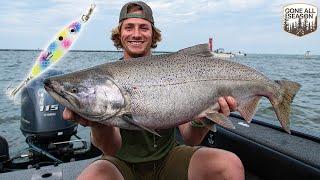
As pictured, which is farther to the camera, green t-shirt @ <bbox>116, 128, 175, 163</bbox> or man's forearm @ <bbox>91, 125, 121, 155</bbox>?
green t-shirt @ <bbox>116, 128, 175, 163</bbox>

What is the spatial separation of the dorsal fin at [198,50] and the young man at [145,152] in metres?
0.48

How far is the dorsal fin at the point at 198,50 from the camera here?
3101 millimetres

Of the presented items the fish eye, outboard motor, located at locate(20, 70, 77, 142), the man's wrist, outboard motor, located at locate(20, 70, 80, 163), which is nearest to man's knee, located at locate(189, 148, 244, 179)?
the man's wrist

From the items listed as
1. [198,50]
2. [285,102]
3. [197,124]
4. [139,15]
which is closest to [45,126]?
[139,15]

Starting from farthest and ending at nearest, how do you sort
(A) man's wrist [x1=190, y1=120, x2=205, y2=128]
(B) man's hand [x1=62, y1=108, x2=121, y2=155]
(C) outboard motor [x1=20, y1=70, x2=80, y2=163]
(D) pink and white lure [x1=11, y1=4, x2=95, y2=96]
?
(D) pink and white lure [x1=11, y1=4, x2=95, y2=96] → (C) outboard motor [x1=20, y1=70, x2=80, y2=163] → (A) man's wrist [x1=190, y1=120, x2=205, y2=128] → (B) man's hand [x1=62, y1=108, x2=121, y2=155]

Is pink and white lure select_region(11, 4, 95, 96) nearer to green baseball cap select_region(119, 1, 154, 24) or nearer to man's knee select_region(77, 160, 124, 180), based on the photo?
green baseball cap select_region(119, 1, 154, 24)

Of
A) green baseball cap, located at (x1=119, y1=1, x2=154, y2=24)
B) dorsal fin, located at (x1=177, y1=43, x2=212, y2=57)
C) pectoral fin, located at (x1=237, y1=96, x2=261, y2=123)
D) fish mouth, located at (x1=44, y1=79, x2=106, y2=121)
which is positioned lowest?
pectoral fin, located at (x1=237, y1=96, x2=261, y2=123)

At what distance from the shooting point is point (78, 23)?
23.7 ft

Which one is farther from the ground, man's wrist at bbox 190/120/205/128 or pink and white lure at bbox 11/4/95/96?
pink and white lure at bbox 11/4/95/96

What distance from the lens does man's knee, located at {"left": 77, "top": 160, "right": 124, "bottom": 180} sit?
10.4ft

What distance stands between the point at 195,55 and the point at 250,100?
25.8 inches

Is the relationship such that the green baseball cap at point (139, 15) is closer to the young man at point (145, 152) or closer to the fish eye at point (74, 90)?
the young man at point (145, 152)

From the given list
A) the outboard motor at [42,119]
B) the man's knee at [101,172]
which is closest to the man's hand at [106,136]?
the man's knee at [101,172]

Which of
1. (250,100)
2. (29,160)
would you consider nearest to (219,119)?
(250,100)
